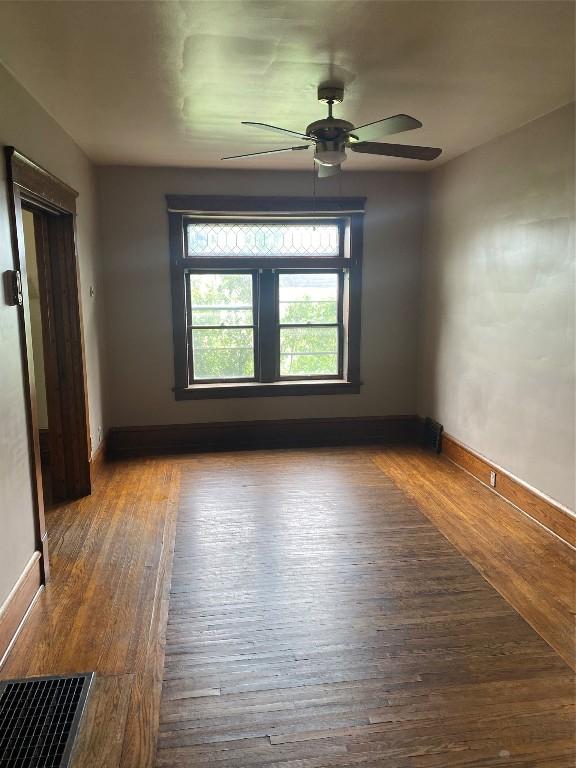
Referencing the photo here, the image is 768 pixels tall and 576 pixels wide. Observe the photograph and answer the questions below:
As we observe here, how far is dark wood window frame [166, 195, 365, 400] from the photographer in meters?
4.98

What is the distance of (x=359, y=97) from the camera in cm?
308

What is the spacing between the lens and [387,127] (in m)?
2.75

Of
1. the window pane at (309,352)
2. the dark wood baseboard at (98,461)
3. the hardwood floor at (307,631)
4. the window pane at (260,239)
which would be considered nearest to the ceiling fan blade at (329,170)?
the window pane at (260,239)

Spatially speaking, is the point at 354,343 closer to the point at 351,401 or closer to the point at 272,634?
the point at 351,401

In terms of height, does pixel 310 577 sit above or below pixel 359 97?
below

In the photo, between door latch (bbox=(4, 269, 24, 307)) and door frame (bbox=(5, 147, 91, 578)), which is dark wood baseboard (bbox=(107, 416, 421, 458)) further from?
door latch (bbox=(4, 269, 24, 307))

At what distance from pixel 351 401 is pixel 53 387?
112 inches

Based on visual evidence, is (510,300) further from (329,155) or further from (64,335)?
(64,335)

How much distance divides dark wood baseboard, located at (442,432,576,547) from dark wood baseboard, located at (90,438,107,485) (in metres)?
3.11

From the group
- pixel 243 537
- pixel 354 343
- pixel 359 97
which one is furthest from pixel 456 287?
pixel 243 537

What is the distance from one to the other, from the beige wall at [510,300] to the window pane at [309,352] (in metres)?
1.02

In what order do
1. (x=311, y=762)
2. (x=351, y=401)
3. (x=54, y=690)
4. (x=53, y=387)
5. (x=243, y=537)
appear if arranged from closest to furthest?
(x=311, y=762)
(x=54, y=690)
(x=243, y=537)
(x=53, y=387)
(x=351, y=401)

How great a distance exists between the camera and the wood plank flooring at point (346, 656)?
1875mm

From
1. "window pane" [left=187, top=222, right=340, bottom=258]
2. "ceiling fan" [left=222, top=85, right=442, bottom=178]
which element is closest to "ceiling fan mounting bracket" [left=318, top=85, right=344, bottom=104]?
"ceiling fan" [left=222, top=85, right=442, bottom=178]
